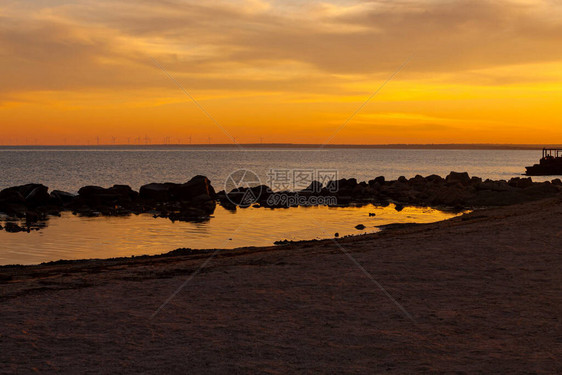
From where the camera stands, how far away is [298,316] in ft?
28.7

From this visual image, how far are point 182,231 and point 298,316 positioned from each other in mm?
19159

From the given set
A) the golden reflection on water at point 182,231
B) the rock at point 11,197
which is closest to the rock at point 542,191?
the golden reflection on water at point 182,231

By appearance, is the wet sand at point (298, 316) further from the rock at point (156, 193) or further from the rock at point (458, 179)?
the rock at point (458, 179)

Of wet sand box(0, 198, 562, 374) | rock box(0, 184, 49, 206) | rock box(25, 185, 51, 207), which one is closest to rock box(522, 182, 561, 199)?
wet sand box(0, 198, 562, 374)

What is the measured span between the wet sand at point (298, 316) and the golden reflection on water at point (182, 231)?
7770 millimetres

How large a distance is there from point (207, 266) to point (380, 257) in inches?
175

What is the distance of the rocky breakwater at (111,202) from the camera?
3444 cm

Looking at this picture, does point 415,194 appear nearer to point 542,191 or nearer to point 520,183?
point 542,191

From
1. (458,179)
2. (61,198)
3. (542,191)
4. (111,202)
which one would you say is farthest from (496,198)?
(61,198)

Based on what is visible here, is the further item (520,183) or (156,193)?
(520,183)

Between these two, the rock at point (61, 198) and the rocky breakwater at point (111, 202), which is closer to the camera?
the rocky breakwater at point (111, 202)

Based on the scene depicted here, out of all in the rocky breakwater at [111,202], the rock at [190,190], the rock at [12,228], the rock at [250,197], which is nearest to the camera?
the rock at [12,228]

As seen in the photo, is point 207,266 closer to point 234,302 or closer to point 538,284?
point 234,302

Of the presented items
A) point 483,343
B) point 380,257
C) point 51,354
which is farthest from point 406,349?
point 380,257
